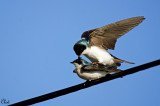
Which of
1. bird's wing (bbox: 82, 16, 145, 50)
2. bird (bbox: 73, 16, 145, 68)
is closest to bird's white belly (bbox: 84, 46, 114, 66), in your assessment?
bird (bbox: 73, 16, 145, 68)

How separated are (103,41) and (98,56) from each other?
0.43 m

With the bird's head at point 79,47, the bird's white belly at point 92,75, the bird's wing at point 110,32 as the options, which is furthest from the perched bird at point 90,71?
the bird's wing at point 110,32

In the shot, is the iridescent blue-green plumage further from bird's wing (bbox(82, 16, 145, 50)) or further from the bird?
bird's wing (bbox(82, 16, 145, 50))

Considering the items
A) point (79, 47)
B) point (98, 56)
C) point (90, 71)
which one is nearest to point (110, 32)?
point (98, 56)

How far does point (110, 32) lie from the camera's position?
A: 15.5 ft

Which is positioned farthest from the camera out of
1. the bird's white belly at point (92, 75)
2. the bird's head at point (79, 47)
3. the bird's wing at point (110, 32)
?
the bird's wing at point (110, 32)

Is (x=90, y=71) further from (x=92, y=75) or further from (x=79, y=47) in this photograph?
(x=79, y=47)

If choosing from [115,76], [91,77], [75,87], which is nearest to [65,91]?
[75,87]

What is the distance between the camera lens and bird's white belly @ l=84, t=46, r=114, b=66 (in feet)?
14.5

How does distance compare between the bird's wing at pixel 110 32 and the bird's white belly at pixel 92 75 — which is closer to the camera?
the bird's white belly at pixel 92 75

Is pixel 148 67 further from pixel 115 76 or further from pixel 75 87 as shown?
pixel 75 87

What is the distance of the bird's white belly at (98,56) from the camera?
4.42 metres

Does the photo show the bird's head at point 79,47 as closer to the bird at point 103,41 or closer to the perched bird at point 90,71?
the bird at point 103,41

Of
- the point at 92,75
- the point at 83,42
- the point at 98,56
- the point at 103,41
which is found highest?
the point at 103,41
